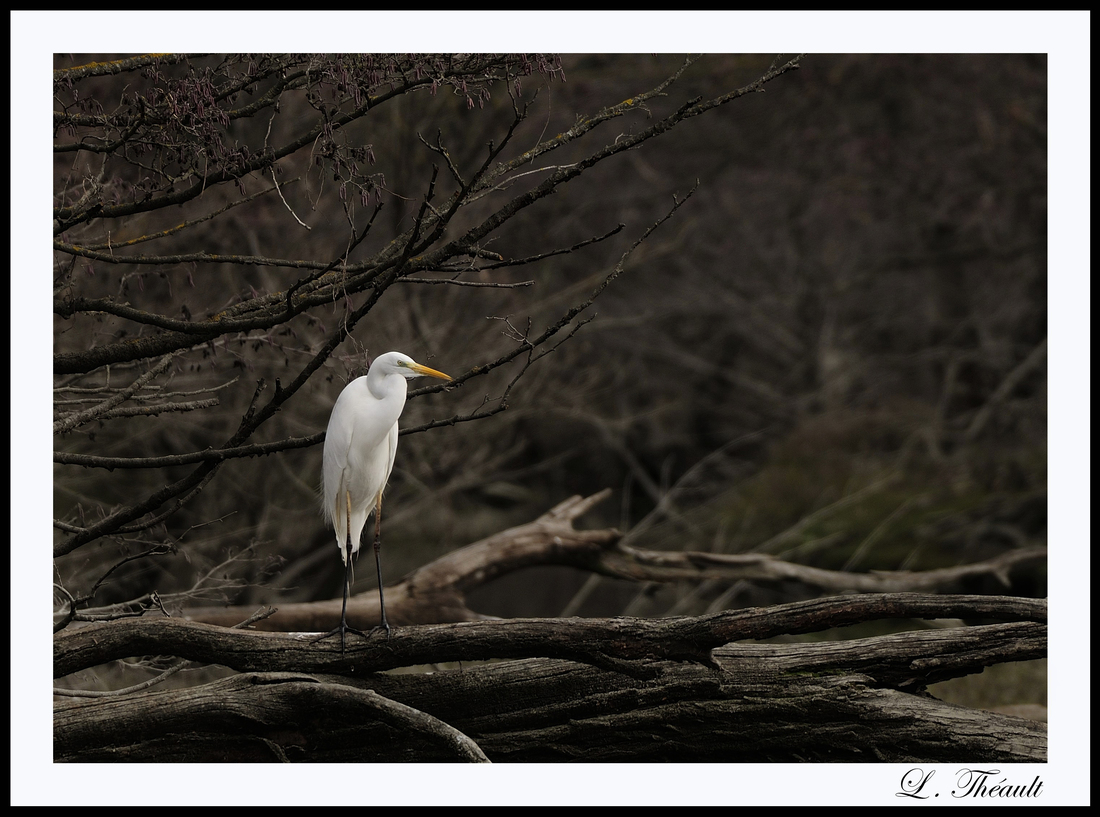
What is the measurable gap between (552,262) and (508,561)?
14.3 feet

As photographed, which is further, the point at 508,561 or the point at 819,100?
the point at 819,100

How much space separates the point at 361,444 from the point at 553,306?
4858mm

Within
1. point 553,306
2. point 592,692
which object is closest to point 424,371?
point 592,692

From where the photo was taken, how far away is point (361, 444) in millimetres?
3422

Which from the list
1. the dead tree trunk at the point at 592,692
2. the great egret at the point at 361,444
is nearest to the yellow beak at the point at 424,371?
the great egret at the point at 361,444

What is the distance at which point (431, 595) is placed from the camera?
529 centimetres

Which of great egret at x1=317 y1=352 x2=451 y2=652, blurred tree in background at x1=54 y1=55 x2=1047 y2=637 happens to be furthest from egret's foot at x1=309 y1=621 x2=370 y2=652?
blurred tree in background at x1=54 y1=55 x2=1047 y2=637

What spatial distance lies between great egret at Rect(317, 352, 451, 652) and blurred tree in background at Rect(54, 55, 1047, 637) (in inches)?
9.8

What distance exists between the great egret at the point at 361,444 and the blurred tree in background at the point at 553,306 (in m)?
0.25

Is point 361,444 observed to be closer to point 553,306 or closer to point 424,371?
point 424,371

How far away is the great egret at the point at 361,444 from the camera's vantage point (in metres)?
3.25

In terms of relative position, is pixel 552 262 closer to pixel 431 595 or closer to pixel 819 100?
pixel 819 100

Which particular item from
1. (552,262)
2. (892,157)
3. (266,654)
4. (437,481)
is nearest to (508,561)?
(266,654)

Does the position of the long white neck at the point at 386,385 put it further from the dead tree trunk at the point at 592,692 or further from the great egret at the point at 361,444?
the dead tree trunk at the point at 592,692
